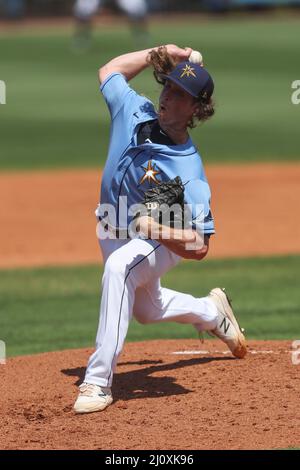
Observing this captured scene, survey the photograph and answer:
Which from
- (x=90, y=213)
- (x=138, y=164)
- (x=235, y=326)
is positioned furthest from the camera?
(x=90, y=213)

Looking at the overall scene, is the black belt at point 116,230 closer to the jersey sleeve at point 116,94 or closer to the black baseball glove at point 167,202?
the black baseball glove at point 167,202

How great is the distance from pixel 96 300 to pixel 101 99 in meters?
13.7

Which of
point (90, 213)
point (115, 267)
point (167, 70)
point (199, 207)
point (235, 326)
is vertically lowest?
point (235, 326)

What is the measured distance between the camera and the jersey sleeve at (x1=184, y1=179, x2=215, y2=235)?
5.76 m

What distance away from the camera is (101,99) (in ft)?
76.2

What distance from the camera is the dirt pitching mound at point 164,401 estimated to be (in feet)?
17.7

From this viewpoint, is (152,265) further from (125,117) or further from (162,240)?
(125,117)

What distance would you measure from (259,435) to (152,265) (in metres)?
1.19

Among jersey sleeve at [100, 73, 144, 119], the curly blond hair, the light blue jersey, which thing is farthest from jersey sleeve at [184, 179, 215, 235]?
jersey sleeve at [100, 73, 144, 119]

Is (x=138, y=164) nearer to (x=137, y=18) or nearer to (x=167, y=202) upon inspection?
(x=167, y=202)

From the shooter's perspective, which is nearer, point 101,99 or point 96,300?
point 96,300

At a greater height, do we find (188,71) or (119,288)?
(188,71)

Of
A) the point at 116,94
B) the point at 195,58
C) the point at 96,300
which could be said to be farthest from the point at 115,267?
the point at 96,300

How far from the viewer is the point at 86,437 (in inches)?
214
